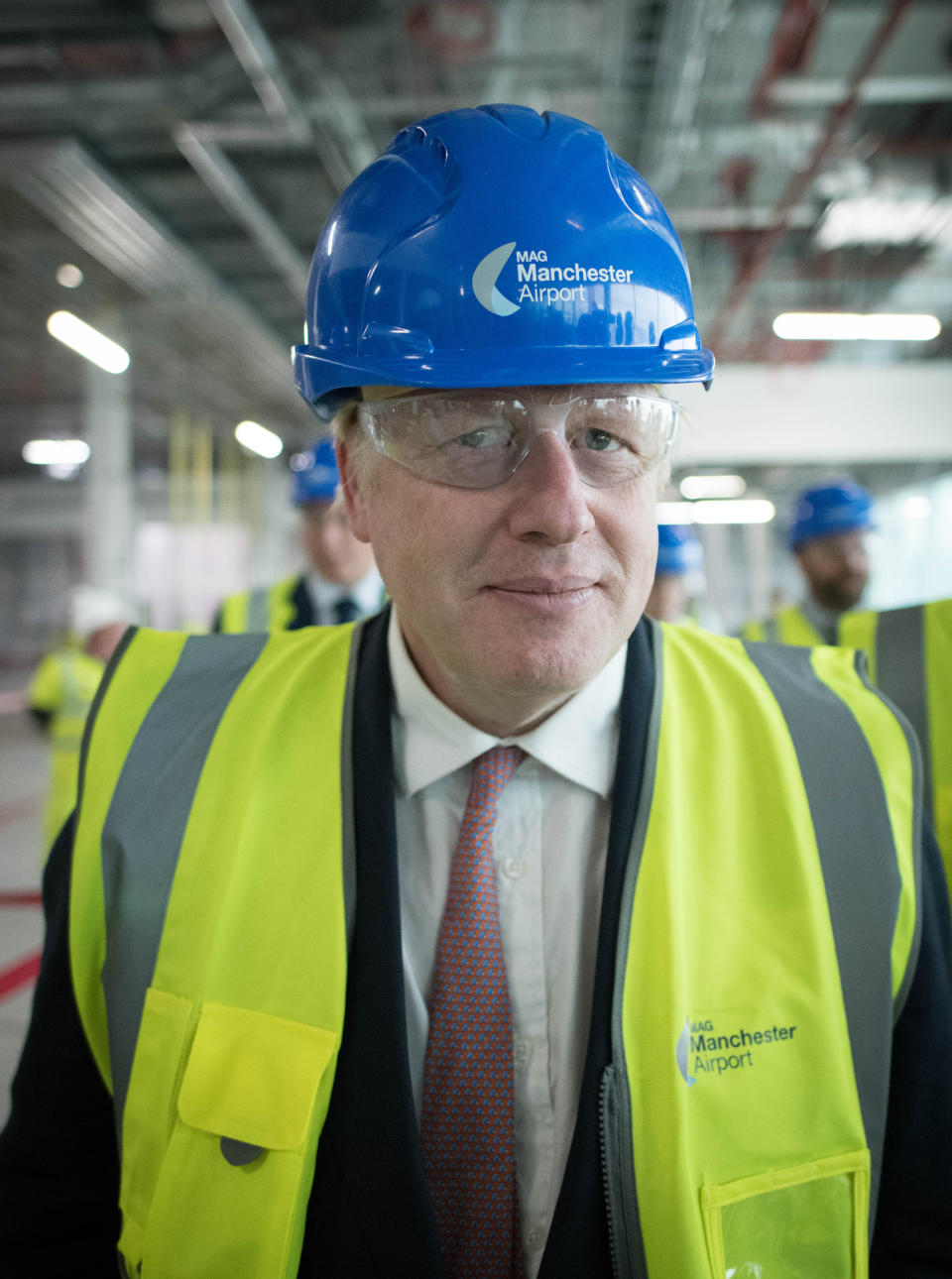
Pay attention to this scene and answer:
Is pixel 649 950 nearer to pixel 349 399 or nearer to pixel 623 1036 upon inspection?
pixel 623 1036

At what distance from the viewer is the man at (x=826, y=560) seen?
462 centimetres

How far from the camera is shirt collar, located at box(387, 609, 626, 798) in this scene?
1309 mm

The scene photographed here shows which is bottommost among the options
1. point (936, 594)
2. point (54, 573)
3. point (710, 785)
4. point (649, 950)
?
point (649, 950)

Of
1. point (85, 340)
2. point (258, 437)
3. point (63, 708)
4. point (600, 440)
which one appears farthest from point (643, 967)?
point (258, 437)

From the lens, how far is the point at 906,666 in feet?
6.61

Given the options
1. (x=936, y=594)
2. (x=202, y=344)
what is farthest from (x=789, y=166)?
(x=936, y=594)

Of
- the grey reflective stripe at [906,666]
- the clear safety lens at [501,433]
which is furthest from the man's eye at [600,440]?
the grey reflective stripe at [906,666]

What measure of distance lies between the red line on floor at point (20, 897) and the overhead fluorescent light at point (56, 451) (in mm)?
13543

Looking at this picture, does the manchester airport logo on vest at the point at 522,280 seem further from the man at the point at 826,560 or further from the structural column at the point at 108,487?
the structural column at the point at 108,487

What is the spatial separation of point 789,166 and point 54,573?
2212cm

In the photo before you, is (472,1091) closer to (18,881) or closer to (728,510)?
(18,881)

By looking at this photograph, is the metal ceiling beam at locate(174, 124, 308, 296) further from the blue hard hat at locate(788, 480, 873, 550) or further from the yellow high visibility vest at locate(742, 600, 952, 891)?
the yellow high visibility vest at locate(742, 600, 952, 891)

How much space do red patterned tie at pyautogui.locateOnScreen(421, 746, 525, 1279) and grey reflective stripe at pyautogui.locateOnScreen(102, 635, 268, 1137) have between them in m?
0.41

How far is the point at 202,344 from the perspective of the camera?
447 inches
